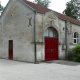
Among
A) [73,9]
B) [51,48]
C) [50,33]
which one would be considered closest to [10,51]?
[51,48]

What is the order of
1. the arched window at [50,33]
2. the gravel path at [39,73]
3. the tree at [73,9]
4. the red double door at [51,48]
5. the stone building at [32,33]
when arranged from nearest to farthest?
the gravel path at [39,73]
the stone building at [32,33]
the red double door at [51,48]
the arched window at [50,33]
the tree at [73,9]

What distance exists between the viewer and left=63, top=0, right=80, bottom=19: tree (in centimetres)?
4316

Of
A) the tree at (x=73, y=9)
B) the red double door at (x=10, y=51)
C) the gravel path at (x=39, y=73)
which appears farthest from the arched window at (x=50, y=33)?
the tree at (x=73, y=9)

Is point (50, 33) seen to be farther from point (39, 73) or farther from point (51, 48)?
point (39, 73)

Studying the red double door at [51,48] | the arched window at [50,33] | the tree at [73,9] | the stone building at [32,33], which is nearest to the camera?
the stone building at [32,33]

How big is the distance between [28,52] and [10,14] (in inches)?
234

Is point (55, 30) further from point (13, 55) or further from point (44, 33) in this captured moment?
point (13, 55)

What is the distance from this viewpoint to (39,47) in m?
15.8

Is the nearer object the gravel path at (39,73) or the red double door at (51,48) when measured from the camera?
the gravel path at (39,73)

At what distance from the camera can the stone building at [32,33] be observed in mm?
15810

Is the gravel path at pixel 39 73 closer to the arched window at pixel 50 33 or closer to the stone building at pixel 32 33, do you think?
the stone building at pixel 32 33

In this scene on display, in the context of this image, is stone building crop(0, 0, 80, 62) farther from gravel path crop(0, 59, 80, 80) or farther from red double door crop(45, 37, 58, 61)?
gravel path crop(0, 59, 80, 80)

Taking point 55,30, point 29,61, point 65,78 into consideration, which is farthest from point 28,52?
point 65,78

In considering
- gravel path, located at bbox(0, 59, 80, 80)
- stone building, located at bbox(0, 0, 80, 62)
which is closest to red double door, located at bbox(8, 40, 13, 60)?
stone building, located at bbox(0, 0, 80, 62)
